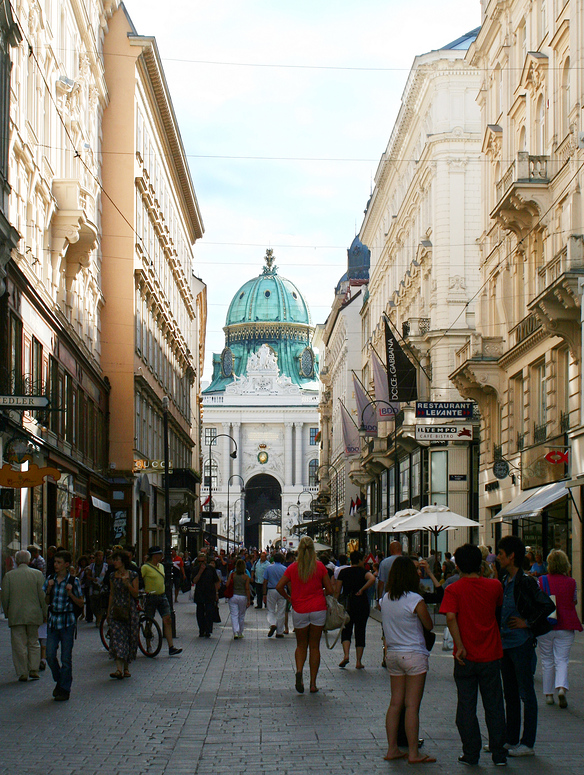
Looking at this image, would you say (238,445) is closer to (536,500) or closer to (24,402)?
(536,500)

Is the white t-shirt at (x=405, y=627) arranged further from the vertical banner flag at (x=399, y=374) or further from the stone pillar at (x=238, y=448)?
the stone pillar at (x=238, y=448)

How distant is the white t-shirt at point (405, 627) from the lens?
31.0ft

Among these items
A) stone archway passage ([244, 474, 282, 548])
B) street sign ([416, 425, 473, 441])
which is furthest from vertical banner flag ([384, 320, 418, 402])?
stone archway passage ([244, 474, 282, 548])

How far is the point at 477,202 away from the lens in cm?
4088

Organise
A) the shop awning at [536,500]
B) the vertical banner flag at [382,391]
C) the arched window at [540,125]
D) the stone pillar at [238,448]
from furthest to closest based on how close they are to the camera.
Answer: the stone pillar at [238,448] < the vertical banner flag at [382,391] < the arched window at [540,125] < the shop awning at [536,500]

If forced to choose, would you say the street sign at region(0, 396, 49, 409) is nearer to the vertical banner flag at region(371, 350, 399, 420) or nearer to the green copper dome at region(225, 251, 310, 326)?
the vertical banner flag at region(371, 350, 399, 420)

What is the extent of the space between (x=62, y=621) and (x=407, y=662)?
17.5ft

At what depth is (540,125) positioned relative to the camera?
2856 centimetres

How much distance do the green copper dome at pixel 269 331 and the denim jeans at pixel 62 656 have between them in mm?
132570

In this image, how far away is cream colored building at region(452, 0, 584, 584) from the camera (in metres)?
24.6

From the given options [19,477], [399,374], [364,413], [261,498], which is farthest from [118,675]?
[261,498]

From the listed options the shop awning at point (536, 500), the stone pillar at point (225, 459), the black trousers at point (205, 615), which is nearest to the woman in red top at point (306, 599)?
the black trousers at point (205, 615)

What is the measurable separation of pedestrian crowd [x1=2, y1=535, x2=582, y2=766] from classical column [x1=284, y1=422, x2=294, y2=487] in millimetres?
117346

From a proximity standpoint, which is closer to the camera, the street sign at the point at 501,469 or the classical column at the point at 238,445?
the street sign at the point at 501,469
